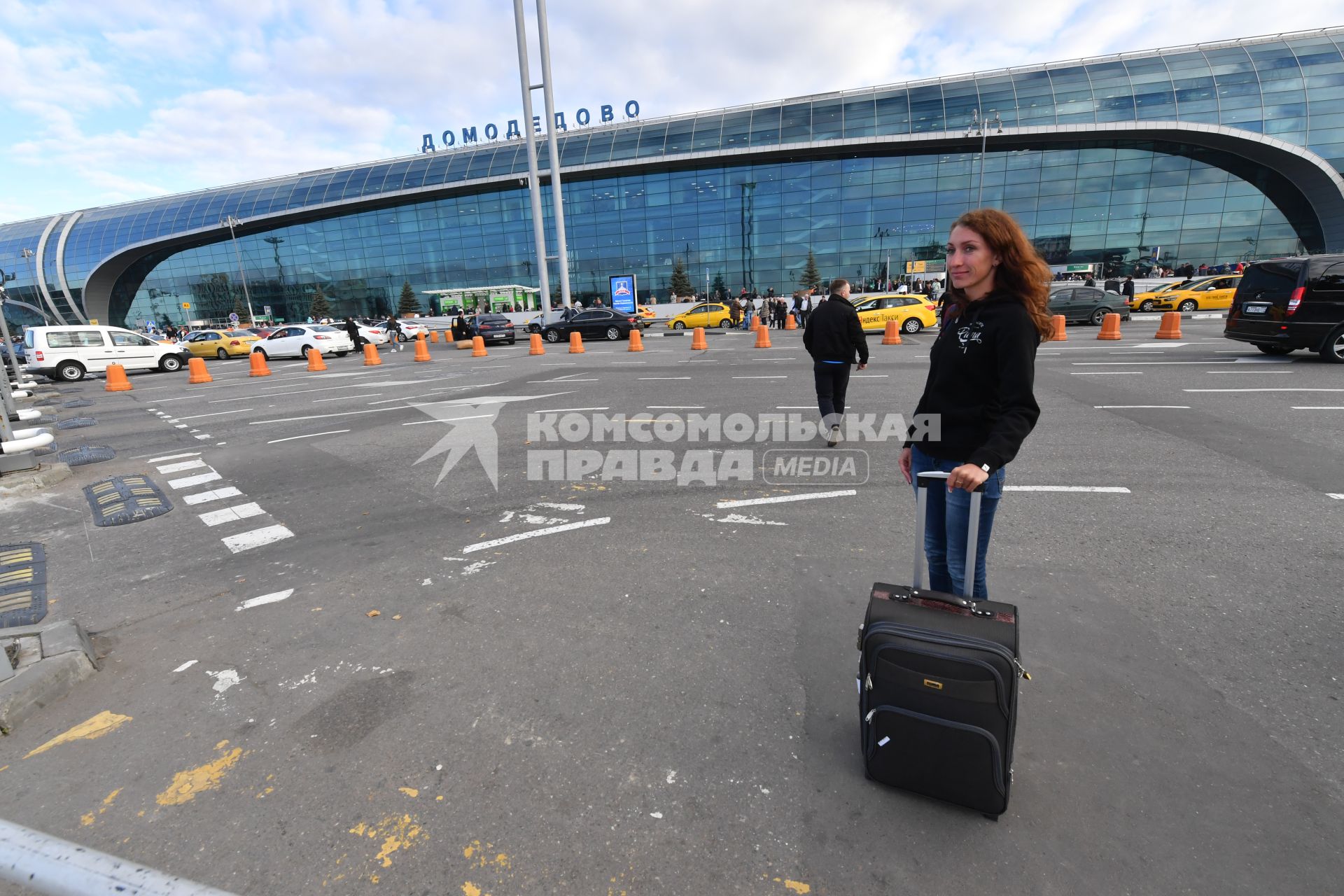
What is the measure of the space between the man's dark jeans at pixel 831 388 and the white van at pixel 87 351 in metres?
25.3

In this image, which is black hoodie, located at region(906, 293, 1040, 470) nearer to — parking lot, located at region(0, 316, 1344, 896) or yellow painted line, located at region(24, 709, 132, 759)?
parking lot, located at region(0, 316, 1344, 896)

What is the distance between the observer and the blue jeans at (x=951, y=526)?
2.64 meters

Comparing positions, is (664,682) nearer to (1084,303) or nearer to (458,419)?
(458,419)

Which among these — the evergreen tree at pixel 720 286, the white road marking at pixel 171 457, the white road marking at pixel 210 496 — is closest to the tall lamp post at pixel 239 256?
the evergreen tree at pixel 720 286

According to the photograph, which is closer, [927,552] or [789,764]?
[789,764]

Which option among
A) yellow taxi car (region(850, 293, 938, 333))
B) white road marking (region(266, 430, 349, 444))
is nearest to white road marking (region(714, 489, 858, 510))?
white road marking (region(266, 430, 349, 444))

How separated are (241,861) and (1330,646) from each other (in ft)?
16.1

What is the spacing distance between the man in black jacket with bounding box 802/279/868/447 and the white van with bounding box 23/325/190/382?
25324 mm

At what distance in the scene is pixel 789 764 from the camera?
237 cm

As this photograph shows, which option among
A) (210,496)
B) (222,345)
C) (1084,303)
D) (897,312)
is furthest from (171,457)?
(1084,303)

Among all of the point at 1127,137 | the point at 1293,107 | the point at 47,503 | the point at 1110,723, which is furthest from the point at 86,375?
the point at 1293,107

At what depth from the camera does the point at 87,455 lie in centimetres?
826

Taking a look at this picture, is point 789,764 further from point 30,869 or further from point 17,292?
point 17,292

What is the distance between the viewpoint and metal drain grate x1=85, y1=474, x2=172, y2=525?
5613 mm
